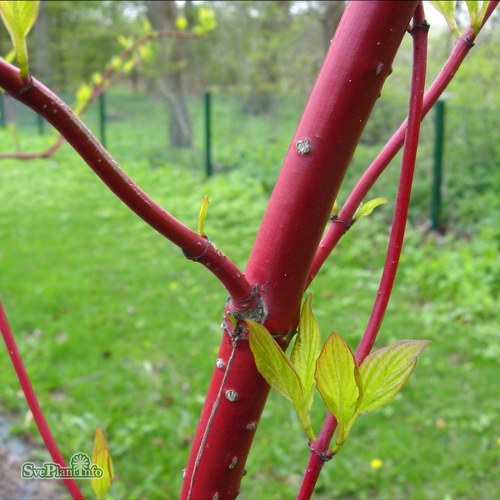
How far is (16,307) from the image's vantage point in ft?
14.3

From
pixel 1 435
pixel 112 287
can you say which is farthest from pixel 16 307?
pixel 1 435

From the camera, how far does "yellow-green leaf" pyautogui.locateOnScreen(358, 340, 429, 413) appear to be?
40 cm

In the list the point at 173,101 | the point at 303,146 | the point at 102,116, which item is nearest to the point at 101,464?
the point at 303,146

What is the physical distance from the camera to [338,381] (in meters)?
0.39

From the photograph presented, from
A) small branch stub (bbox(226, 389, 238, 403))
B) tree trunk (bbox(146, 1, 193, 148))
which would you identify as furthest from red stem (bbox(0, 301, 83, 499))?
tree trunk (bbox(146, 1, 193, 148))

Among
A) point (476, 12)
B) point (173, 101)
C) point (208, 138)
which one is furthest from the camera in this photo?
point (173, 101)

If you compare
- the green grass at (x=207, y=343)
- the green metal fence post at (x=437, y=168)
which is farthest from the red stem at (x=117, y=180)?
the green metal fence post at (x=437, y=168)

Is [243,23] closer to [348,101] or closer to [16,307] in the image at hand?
[16,307]

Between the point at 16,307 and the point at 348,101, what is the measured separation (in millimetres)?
4385

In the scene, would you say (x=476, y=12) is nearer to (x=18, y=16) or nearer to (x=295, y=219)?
(x=295, y=219)

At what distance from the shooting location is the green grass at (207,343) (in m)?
2.69

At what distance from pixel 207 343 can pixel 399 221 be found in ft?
11.4

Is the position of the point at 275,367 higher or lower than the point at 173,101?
lower

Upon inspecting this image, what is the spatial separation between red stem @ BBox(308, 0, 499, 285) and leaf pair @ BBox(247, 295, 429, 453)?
0.09 meters
